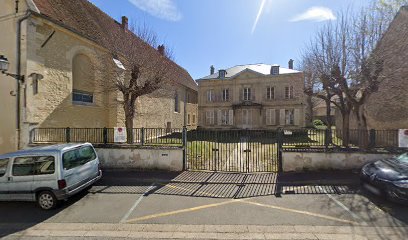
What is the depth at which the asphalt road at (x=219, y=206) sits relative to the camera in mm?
4723

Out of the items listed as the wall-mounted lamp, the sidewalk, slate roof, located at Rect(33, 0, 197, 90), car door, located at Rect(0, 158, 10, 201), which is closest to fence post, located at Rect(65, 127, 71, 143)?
the wall-mounted lamp

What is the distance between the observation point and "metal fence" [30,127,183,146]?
29.1 feet

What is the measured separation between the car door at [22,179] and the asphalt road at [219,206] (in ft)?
1.07

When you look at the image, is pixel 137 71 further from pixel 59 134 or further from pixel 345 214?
pixel 345 214

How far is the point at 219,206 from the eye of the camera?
17.9ft

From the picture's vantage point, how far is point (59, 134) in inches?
393

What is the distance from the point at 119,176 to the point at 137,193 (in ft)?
6.14

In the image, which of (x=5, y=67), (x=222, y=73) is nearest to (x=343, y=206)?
(x=5, y=67)

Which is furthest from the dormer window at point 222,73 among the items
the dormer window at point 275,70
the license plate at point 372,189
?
the license plate at point 372,189

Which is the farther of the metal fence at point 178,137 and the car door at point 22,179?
the metal fence at point 178,137

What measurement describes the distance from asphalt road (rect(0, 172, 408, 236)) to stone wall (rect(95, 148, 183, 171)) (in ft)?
3.84

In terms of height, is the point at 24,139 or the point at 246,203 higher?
the point at 24,139

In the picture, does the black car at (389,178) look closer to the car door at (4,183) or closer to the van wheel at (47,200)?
the van wheel at (47,200)

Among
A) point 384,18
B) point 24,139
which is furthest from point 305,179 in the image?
point 24,139
